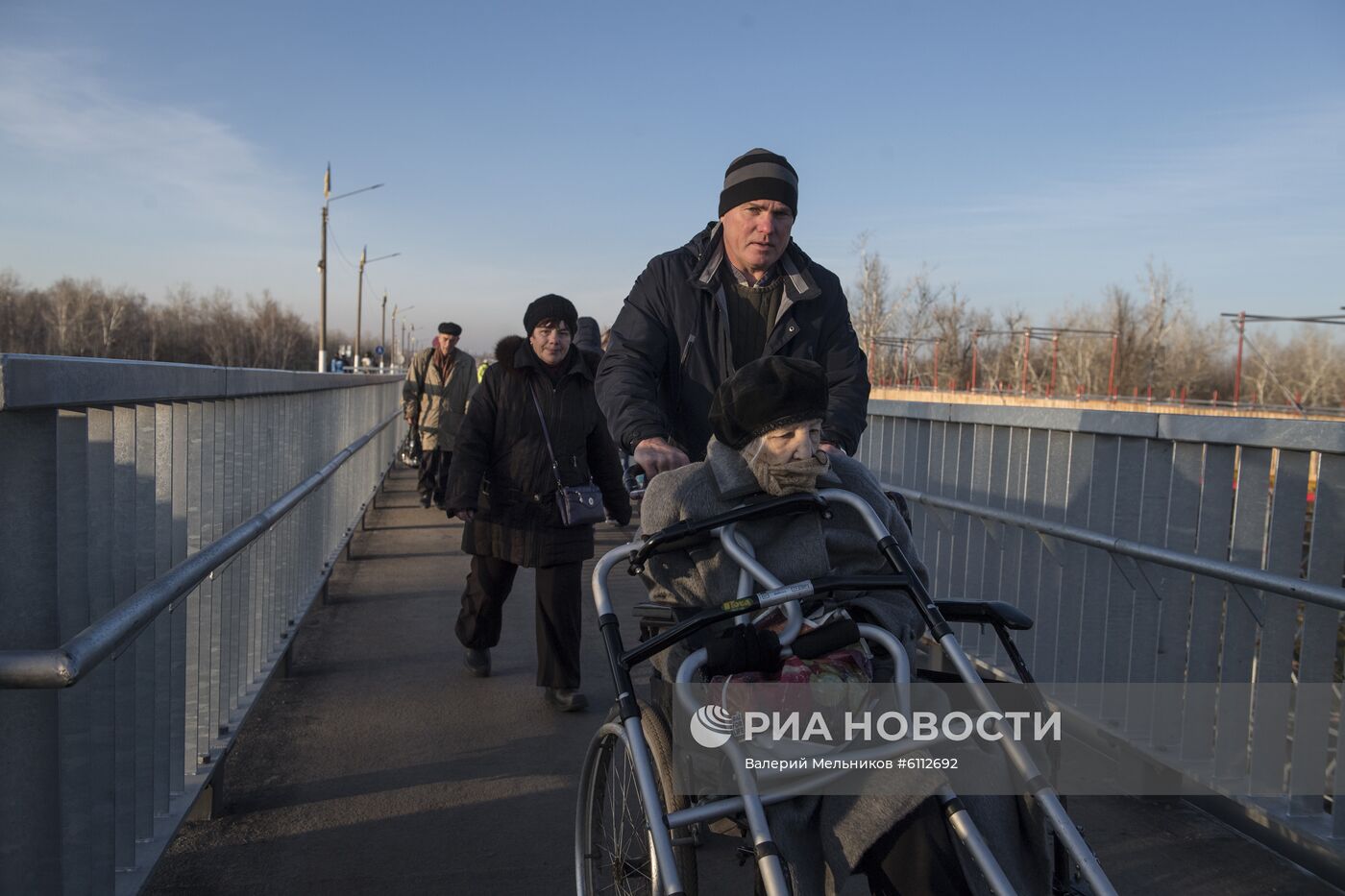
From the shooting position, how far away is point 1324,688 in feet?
12.8

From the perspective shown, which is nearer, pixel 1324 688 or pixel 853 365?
pixel 1324 688

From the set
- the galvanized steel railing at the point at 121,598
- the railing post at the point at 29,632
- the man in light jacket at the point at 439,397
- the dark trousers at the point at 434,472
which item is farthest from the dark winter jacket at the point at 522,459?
the dark trousers at the point at 434,472

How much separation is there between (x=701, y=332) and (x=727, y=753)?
2.03m

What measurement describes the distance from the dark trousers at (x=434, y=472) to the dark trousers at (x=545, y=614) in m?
5.71

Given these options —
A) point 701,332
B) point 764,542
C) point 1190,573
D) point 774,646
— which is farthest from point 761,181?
point 1190,573

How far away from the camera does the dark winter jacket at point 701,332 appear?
4.10 metres

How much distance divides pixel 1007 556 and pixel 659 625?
3326 millimetres

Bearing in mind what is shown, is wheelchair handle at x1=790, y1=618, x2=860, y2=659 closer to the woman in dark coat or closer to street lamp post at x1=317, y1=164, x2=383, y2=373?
the woman in dark coat

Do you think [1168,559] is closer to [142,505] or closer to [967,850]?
[967,850]

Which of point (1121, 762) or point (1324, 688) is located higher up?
point (1324, 688)

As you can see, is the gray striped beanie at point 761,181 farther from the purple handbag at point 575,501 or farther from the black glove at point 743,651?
the purple handbag at point 575,501

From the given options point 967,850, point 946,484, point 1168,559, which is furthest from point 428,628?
point 967,850

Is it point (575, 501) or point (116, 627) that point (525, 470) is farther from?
point (116, 627)

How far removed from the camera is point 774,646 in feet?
8.61
